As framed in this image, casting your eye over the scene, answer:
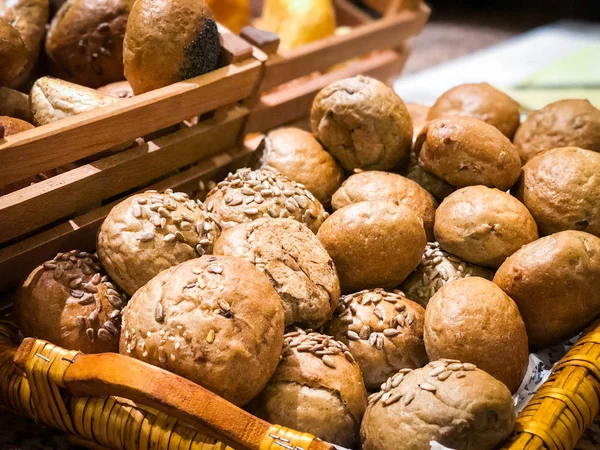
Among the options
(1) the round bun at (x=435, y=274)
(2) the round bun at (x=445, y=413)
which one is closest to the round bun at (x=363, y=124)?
(1) the round bun at (x=435, y=274)

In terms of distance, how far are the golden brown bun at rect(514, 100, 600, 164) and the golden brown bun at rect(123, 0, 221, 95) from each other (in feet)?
3.63

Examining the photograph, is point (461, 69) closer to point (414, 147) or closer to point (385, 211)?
point (414, 147)

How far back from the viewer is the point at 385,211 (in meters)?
1.68

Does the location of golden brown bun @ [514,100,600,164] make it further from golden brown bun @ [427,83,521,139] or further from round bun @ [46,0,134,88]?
round bun @ [46,0,134,88]

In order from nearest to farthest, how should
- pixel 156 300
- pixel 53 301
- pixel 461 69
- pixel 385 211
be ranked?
pixel 156 300, pixel 53 301, pixel 385 211, pixel 461 69

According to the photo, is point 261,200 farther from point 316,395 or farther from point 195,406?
point 195,406

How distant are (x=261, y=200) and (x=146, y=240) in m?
0.38

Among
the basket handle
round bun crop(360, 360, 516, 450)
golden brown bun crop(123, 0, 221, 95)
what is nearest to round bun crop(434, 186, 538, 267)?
round bun crop(360, 360, 516, 450)

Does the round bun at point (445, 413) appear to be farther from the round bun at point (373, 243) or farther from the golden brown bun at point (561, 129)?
the golden brown bun at point (561, 129)

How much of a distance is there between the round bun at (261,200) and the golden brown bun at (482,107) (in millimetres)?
655

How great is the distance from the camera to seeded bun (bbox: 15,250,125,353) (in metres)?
1.51

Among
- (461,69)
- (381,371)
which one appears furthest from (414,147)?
(461,69)

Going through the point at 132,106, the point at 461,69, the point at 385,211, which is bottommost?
the point at 461,69

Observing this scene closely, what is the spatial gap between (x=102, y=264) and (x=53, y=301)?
155mm
